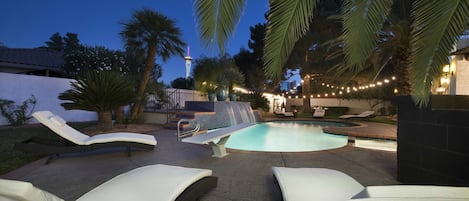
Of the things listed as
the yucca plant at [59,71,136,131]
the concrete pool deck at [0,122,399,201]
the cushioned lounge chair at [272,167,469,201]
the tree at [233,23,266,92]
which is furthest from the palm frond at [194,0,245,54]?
the tree at [233,23,266,92]

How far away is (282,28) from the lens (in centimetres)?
196

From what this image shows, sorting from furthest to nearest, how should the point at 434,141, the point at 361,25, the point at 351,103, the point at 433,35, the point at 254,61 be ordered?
the point at 254,61 < the point at 351,103 < the point at 434,141 < the point at 361,25 < the point at 433,35

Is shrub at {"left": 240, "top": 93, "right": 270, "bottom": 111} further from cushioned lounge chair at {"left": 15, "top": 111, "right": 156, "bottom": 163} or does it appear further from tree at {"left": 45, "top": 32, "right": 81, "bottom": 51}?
tree at {"left": 45, "top": 32, "right": 81, "bottom": 51}

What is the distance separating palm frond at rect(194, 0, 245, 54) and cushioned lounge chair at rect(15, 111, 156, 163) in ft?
12.7

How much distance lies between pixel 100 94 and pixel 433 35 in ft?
26.8

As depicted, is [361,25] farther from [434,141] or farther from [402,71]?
[402,71]

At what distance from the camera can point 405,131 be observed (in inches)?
137

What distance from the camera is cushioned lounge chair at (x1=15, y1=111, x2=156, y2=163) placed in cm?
442

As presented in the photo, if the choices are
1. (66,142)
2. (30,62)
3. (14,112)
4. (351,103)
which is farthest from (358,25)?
(351,103)

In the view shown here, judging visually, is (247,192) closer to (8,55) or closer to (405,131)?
(405,131)

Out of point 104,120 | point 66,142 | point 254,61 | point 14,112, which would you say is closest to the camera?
point 66,142

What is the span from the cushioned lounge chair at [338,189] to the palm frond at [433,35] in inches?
35.3

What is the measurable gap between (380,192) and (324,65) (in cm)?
1683

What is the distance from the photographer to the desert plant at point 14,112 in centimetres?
925
